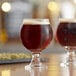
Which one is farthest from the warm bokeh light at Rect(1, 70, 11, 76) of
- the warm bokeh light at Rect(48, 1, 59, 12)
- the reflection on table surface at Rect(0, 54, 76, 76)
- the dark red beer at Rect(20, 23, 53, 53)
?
the warm bokeh light at Rect(48, 1, 59, 12)

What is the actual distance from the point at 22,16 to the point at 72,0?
0.42m

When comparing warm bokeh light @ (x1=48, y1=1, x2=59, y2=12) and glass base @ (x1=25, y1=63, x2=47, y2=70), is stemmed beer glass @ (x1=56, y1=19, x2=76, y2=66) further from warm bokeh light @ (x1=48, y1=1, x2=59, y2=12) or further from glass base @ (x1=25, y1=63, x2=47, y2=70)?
warm bokeh light @ (x1=48, y1=1, x2=59, y2=12)

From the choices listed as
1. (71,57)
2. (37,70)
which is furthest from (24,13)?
(37,70)

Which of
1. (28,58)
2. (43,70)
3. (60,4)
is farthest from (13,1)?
(43,70)

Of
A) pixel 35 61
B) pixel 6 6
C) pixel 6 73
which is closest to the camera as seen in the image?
pixel 6 73

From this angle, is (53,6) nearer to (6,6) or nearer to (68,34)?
(6,6)

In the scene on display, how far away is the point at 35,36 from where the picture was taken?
843mm

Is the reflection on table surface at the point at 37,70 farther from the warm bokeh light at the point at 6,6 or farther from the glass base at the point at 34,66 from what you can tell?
the warm bokeh light at the point at 6,6

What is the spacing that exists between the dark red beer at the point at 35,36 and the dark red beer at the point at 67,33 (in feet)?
0.17

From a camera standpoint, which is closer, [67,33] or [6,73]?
[6,73]

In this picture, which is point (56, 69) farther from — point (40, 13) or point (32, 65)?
point (40, 13)

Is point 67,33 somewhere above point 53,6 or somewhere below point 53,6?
below

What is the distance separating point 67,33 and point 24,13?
69.5 inches

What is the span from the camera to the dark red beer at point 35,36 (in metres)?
0.84
